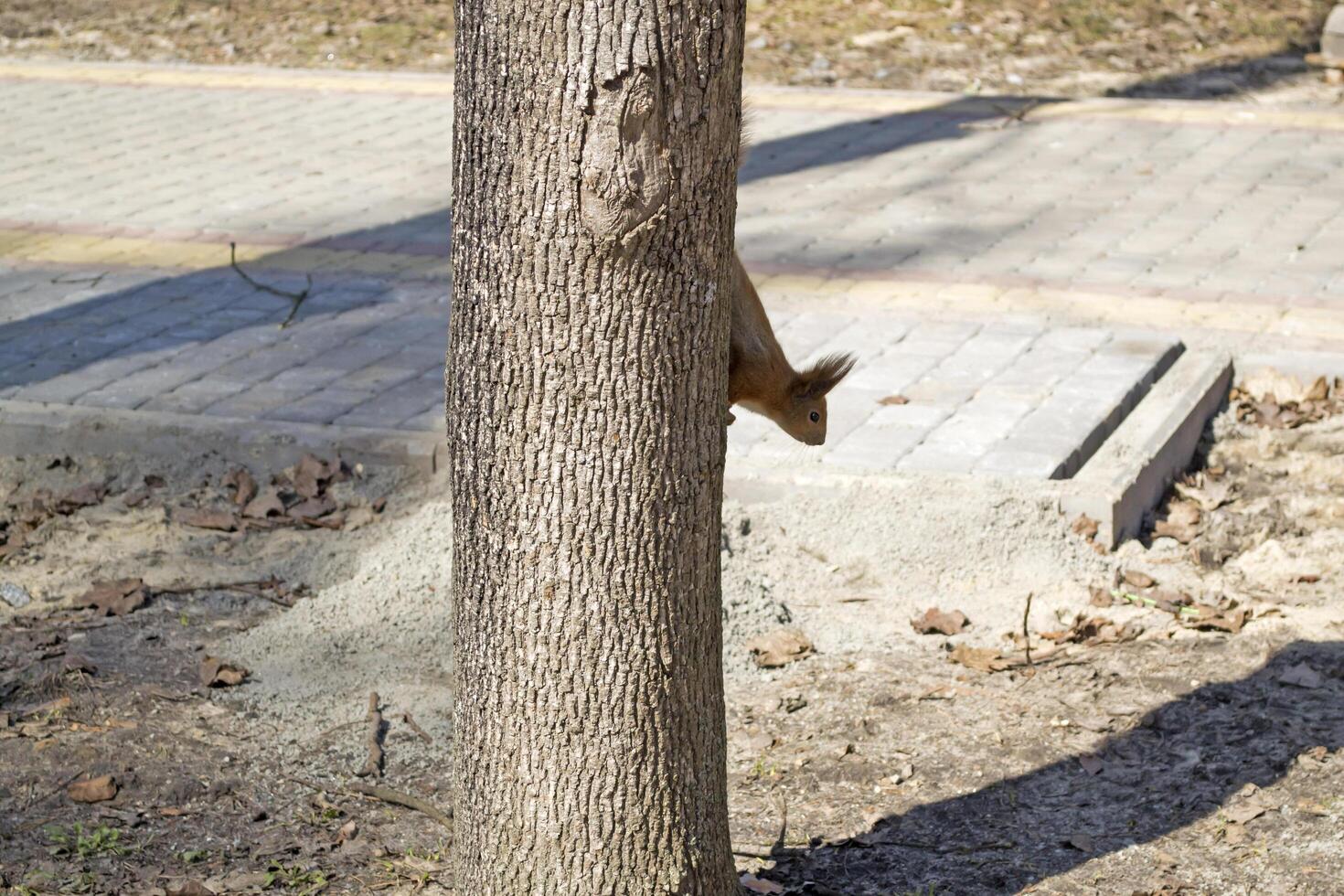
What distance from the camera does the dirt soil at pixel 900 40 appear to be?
12.2m

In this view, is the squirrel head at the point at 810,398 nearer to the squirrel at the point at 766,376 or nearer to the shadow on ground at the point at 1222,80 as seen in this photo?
the squirrel at the point at 766,376

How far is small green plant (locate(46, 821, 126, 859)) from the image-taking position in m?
3.59

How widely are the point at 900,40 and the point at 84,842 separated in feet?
36.3

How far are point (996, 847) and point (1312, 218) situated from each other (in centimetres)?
553

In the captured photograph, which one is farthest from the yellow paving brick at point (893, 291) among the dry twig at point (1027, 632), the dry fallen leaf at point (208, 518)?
the dry fallen leaf at point (208, 518)

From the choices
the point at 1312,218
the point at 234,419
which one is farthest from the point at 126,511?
the point at 1312,218

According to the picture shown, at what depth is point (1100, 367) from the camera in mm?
6133

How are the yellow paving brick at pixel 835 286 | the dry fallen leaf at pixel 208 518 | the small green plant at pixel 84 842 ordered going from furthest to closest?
the yellow paving brick at pixel 835 286 < the dry fallen leaf at pixel 208 518 < the small green plant at pixel 84 842

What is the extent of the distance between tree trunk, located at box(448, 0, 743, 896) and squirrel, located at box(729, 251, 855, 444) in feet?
1.19

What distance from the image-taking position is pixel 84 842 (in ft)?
11.8

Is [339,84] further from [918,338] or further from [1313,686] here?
[1313,686]

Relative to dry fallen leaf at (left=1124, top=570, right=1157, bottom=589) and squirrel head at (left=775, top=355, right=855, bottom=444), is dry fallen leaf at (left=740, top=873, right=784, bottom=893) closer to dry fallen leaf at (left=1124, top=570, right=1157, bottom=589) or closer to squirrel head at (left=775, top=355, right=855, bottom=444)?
squirrel head at (left=775, top=355, right=855, bottom=444)

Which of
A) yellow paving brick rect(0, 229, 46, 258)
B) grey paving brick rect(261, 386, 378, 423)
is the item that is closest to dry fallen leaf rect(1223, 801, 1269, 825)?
grey paving brick rect(261, 386, 378, 423)

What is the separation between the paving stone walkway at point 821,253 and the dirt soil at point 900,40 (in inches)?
45.5
